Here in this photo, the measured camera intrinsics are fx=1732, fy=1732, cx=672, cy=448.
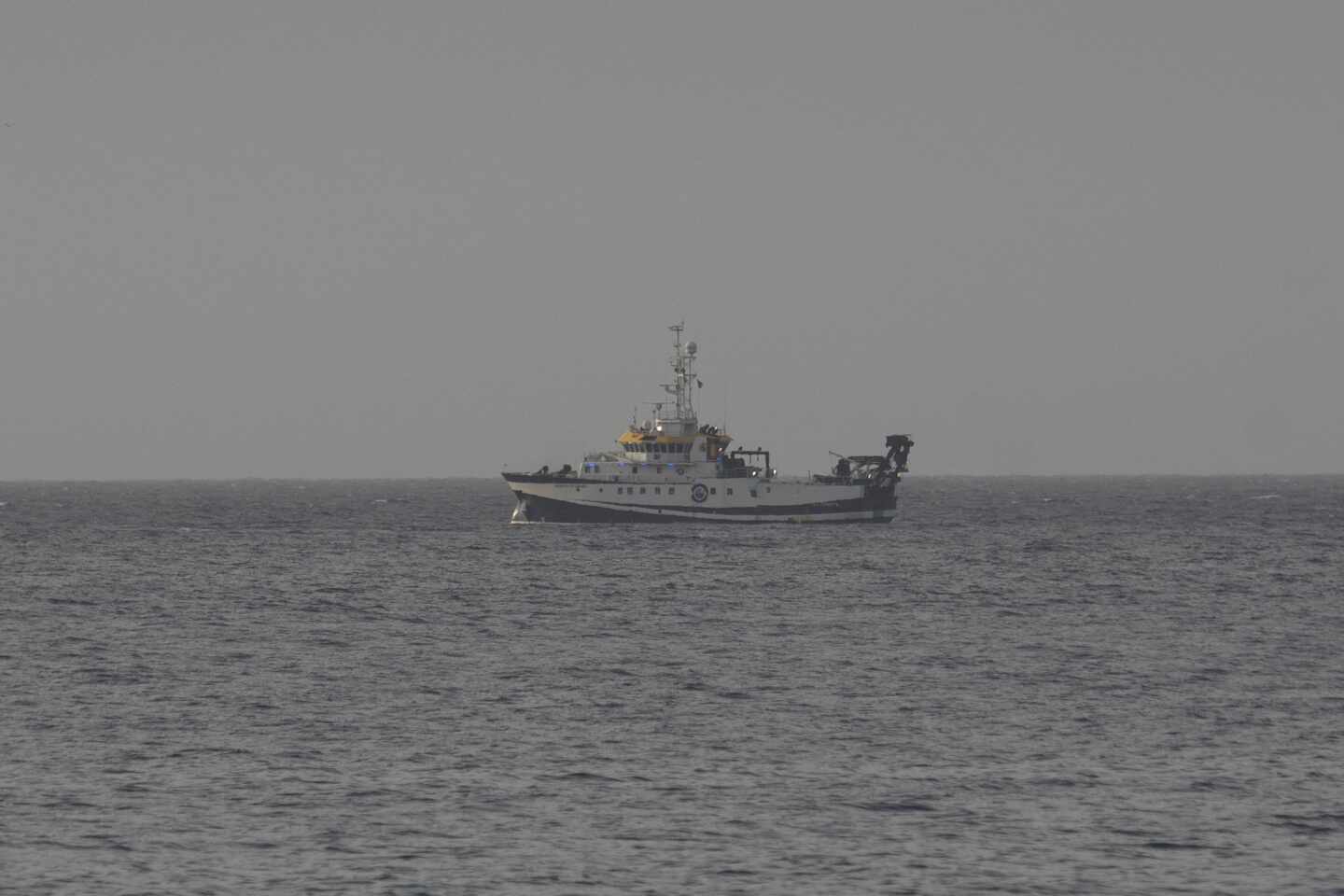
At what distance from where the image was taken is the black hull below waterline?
448 feet

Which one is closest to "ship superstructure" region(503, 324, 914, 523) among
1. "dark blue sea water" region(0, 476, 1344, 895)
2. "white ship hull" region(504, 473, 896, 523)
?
"white ship hull" region(504, 473, 896, 523)

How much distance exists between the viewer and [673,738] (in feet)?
120

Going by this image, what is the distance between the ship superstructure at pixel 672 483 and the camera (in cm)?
13600

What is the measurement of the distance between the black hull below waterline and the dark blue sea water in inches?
2176

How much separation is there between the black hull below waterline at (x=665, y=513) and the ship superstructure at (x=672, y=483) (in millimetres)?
74

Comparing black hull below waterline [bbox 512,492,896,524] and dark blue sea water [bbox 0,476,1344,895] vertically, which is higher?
black hull below waterline [bbox 512,492,896,524]

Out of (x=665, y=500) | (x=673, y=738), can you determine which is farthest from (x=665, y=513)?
(x=673, y=738)

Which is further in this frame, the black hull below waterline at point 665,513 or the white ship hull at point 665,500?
Result: the black hull below waterline at point 665,513

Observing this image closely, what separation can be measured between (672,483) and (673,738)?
100 meters

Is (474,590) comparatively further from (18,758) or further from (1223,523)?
(1223,523)

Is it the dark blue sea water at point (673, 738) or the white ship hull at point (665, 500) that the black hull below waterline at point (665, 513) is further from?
the dark blue sea water at point (673, 738)

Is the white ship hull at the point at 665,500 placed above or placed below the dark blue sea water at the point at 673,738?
above

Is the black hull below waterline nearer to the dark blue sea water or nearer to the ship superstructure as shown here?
the ship superstructure

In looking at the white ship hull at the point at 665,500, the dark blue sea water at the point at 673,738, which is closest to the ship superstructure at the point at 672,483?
the white ship hull at the point at 665,500
